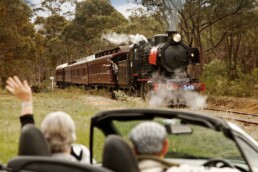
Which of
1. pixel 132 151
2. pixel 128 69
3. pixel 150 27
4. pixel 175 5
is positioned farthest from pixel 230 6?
pixel 132 151

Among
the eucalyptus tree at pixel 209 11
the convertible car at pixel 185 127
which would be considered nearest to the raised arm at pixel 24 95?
the convertible car at pixel 185 127

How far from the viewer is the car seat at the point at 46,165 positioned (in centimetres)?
321

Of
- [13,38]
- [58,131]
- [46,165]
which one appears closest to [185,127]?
[58,131]

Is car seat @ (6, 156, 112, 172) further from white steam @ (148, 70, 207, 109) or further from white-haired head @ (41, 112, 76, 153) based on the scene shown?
white steam @ (148, 70, 207, 109)

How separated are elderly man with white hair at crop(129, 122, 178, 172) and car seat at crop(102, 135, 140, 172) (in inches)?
8.2

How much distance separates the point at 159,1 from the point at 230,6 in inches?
211

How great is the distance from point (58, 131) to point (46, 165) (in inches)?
27.9

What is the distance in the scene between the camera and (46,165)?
3.38 meters

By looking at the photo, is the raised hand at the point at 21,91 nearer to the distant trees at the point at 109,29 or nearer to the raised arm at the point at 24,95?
the raised arm at the point at 24,95

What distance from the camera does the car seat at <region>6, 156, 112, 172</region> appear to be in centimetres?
321

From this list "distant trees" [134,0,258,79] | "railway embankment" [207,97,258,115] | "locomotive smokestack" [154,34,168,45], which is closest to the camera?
"railway embankment" [207,97,258,115]

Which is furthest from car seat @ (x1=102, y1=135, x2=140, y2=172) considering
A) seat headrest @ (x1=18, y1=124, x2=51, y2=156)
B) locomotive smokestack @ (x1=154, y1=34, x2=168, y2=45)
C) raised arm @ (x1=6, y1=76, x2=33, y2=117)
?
locomotive smokestack @ (x1=154, y1=34, x2=168, y2=45)

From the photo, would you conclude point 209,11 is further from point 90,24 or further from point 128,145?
point 128,145

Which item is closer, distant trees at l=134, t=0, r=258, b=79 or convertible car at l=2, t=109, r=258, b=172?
convertible car at l=2, t=109, r=258, b=172
